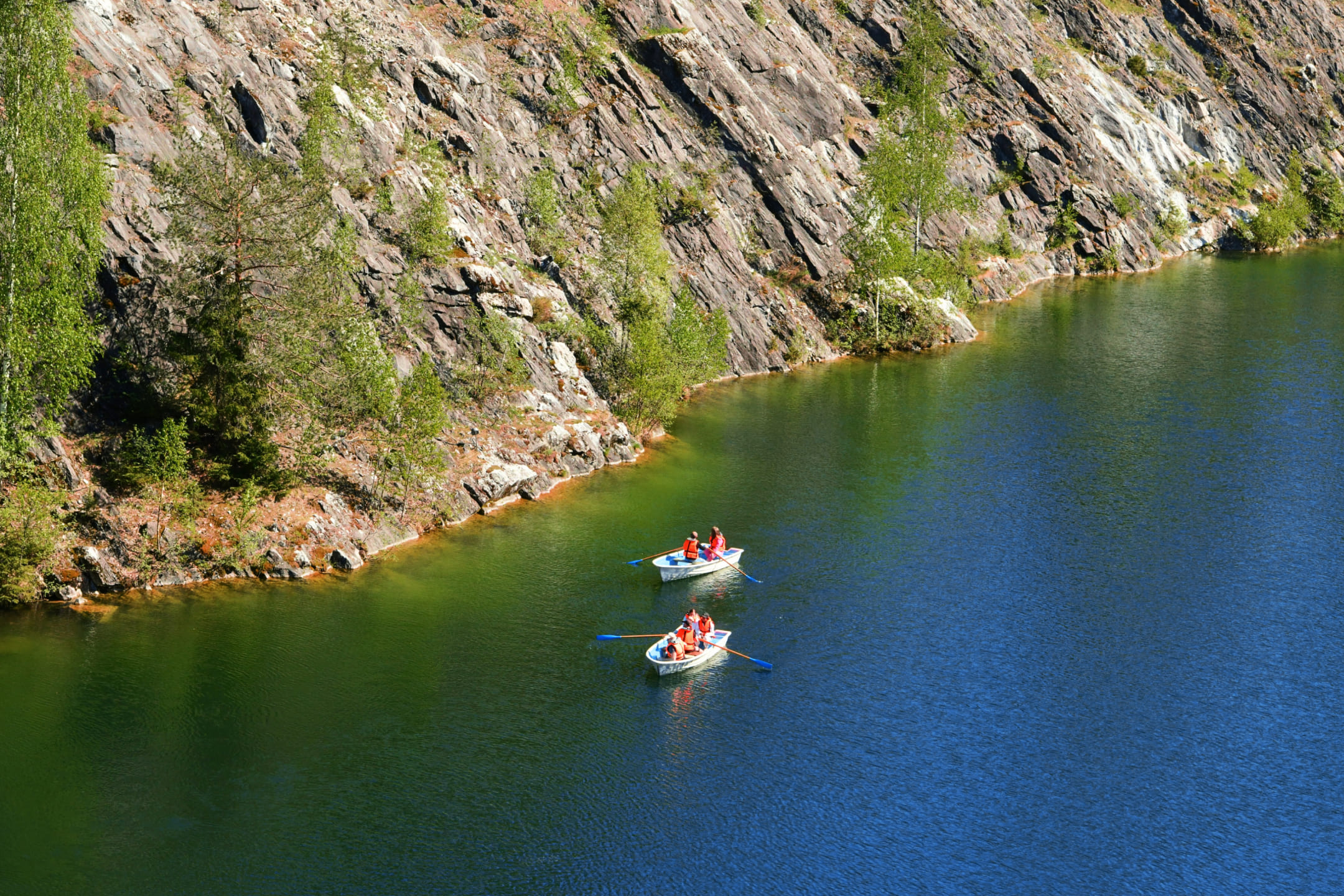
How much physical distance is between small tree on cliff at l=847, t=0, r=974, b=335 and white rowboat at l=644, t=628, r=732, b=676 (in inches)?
2364

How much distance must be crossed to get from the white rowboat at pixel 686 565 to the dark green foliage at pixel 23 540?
2861 centimetres

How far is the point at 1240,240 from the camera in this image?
164 meters

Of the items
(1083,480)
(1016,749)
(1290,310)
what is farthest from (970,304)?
(1016,749)

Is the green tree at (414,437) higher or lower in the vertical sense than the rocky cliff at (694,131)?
lower

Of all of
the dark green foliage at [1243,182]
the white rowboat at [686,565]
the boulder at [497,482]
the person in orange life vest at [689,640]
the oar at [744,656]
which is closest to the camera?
the person in orange life vest at [689,640]

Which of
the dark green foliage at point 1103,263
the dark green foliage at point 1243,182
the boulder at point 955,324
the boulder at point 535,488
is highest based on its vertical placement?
the dark green foliage at point 1243,182

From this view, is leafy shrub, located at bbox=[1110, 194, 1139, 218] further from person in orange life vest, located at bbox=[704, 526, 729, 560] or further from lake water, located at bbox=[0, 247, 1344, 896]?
person in orange life vest, located at bbox=[704, 526, 729, 560]

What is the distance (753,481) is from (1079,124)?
98.3 m

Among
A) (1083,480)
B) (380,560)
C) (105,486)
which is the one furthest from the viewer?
(1083,480)

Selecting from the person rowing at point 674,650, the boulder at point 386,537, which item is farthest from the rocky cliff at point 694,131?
the person rowing at point 674,650

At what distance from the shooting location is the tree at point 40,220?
5419cm

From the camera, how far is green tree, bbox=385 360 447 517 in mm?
65188

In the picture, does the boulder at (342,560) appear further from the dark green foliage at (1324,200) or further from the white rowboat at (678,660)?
the dark green foliage at (1324,200)

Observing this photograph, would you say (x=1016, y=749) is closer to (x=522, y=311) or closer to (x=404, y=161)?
(x=522, y=311)
